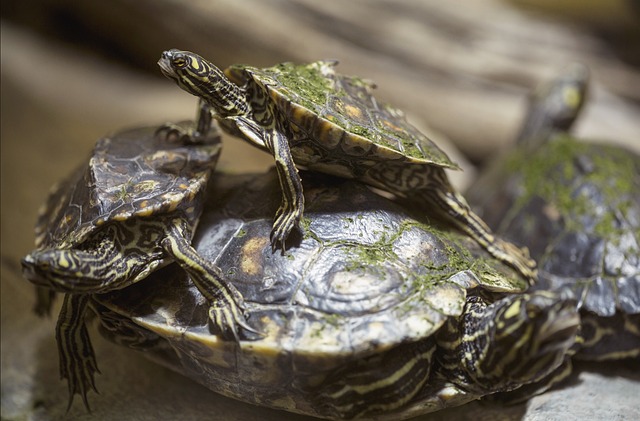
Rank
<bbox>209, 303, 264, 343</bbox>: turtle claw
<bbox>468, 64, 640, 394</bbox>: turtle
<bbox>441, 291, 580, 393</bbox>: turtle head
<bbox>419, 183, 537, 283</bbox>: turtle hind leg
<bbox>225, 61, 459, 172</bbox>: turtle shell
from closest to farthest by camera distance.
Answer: <bbox>441, 291, 580, 393</bbox>: turtle head
<bbox>209, 303, 264, 343</bbox>: turtle claw
<bbox>225, 61, 459, 172</bbox>: turtle shell
<bbox>419, 183, 537, 283</bbox>: turtle hind leg
<bbox>468, 64, 640, 394</bbox>: turtle

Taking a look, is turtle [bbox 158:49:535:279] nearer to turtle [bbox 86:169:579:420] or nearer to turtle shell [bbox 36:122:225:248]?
turtle [bbox 86:169:579:420]

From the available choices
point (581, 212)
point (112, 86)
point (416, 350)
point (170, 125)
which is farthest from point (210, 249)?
point (112, 86)

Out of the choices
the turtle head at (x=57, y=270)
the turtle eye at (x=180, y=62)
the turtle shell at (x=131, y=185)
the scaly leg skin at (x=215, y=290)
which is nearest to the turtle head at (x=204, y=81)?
the turtle eye at (x=180, y=62)

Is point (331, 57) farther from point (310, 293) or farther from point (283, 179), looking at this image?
point (310, 293)

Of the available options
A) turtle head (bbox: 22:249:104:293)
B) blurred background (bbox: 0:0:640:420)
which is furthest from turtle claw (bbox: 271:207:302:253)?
A: blurred background (bbox: 0:0:640:420)

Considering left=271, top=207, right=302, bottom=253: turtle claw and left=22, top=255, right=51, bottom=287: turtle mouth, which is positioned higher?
left=271, top=207, right=302, bottom=253: turtle claw

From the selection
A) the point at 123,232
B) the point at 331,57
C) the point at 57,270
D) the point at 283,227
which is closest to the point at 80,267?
the point at 57,270
